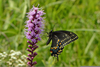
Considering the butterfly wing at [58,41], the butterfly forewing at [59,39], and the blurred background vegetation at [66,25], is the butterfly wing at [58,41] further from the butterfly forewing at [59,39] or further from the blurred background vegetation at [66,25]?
the blurred background vegetation at [66,25]

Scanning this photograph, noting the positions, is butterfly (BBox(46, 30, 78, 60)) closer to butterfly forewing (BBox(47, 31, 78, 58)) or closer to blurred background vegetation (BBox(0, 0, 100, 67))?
butterfly forewing (BBox(47, 31, 78, 58))

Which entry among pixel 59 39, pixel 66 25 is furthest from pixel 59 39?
pixel 66 25

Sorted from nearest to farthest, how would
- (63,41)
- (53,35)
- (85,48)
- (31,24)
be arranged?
(31,24) → (63,41) → (53,35) → (85,48)

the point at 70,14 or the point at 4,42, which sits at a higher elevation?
the point at 70,14

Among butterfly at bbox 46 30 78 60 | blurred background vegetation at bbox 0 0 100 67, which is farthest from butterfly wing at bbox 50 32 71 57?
blurred background vegetation at bbox 0 0 100 67

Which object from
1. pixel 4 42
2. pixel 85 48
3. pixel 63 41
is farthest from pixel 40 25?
pixel 85 48

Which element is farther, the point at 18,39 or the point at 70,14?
the point at 70,14

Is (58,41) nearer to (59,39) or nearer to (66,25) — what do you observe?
(59,39)

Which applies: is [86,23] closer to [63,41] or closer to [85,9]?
[85,9]
